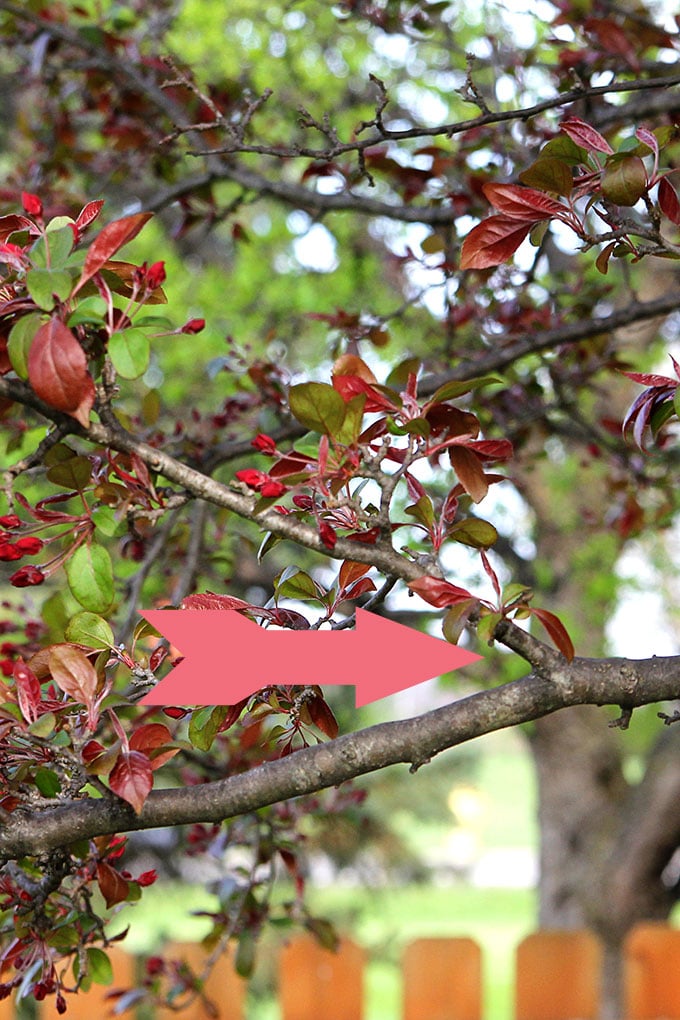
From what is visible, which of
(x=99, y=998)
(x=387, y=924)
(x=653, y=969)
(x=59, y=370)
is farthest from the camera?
(x=387, y=924)

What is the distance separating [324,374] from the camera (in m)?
4.19

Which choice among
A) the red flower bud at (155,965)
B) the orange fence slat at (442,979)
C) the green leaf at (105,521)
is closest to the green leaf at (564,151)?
the green leaf at (105,521)

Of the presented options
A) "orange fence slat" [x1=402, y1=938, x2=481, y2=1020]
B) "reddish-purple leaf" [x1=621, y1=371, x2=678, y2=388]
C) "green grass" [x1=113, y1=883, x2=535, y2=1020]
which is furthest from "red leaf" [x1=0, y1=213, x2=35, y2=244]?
"green grass" [x1=113, y1=883, x2=535, y2=1020]

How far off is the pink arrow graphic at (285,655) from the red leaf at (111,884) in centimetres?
29

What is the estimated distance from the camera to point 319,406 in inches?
35.9

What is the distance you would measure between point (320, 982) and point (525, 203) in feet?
8.21

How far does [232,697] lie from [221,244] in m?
6.19

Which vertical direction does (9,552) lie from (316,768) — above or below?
above

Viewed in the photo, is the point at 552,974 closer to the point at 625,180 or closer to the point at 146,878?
the point at 146,878

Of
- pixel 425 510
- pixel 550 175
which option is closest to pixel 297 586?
pixel 425 510

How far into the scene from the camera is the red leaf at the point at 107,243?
0.87m

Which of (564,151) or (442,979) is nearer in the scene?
(564,151)

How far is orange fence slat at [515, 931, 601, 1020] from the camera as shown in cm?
304

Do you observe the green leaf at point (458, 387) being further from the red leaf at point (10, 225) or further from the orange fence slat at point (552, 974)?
the orange fence slat at point (552, 974)
